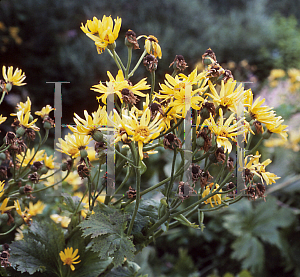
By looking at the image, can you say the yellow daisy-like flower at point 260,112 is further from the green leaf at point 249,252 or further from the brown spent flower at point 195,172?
the green leaf at point 249,252

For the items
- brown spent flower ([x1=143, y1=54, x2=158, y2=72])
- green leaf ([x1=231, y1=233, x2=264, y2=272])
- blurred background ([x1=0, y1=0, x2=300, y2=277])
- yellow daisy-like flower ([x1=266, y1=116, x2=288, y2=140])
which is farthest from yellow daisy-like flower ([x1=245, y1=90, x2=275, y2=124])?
green leaf ([x1=231, y1=233, x2=264, y2=272])

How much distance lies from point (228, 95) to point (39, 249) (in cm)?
33

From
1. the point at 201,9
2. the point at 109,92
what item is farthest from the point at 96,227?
the point at 201,9

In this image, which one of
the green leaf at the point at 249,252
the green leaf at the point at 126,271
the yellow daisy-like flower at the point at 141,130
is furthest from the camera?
the green leaf at the point at 249,252

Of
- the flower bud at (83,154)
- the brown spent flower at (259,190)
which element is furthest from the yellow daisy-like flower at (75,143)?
the brown spent flower at (259,190)

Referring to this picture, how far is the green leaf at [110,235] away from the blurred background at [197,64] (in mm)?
196

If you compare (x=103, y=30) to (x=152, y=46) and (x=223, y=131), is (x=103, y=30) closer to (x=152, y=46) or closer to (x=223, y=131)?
(x=152, y=46)

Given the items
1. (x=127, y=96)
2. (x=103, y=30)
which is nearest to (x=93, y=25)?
(x=103, y=30)

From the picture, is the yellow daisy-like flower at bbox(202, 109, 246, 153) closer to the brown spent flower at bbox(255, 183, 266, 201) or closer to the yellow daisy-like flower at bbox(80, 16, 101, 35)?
the brown spent flower at bbox(255, 183, 266, 201)

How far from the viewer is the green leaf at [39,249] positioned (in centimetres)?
40

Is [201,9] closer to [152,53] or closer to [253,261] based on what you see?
[253,261]

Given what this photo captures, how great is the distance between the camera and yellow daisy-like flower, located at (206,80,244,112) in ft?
1.14

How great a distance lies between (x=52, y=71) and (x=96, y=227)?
2731mm

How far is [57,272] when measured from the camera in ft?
1.37
